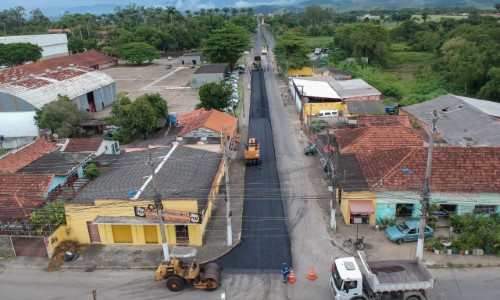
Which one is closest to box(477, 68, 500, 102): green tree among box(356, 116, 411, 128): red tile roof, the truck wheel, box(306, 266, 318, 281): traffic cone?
box(356, 116, 411, 128): red tile roof

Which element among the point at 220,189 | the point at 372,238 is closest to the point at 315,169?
the point at 220,189

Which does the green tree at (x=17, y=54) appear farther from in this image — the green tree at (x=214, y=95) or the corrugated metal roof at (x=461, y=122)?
the corrugated metal roof at (x=461, y=122)

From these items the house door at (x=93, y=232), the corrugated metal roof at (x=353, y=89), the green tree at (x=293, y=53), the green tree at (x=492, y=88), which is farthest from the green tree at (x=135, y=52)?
the house door at (x=93, y=232)

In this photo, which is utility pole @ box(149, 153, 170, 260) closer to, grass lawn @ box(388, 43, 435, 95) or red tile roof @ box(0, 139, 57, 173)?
red tile roof @ box(0, 139, 57, 173)

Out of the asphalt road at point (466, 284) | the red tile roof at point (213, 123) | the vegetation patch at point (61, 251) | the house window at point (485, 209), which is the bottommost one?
the asphalt road at point (466, 284)

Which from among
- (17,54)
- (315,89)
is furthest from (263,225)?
(17,54)

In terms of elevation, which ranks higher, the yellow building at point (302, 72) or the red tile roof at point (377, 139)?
the red tile roof at point (377, 139)

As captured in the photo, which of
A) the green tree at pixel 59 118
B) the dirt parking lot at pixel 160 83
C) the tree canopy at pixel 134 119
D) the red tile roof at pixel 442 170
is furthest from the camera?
the dirt parking lot at pixel 160 83

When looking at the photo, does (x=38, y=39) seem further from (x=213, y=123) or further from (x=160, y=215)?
(x=160, y=215)
